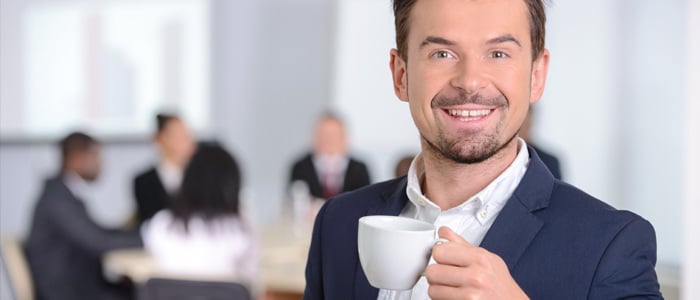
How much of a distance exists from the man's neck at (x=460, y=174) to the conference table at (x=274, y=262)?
5.84 ft

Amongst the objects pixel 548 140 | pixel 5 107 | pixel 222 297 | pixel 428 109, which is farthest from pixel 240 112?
pixel 428 109

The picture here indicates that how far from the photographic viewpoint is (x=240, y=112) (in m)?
7.03

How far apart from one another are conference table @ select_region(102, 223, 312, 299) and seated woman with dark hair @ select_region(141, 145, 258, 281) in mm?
95

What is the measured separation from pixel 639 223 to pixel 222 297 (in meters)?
1.76

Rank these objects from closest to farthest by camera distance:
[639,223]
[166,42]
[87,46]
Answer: [639,223]
[87,46]
[166,42]

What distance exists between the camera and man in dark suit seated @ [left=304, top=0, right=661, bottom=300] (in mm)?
1064

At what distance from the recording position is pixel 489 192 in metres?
1.21

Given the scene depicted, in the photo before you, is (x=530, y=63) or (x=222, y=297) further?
(x=222, y=297)

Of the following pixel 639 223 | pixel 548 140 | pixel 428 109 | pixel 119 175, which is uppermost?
pixel 428 109

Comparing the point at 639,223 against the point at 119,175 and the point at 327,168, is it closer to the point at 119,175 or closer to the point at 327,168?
the point at 327,168

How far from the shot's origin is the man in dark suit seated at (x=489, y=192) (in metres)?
1.06

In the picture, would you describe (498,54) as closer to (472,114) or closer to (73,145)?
(472,114)

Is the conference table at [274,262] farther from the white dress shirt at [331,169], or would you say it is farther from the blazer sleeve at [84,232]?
the white dress shirt at [331,169]

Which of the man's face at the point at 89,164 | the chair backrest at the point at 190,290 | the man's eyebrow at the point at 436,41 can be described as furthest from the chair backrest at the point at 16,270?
the man's eyebrow at the point at 436,41
